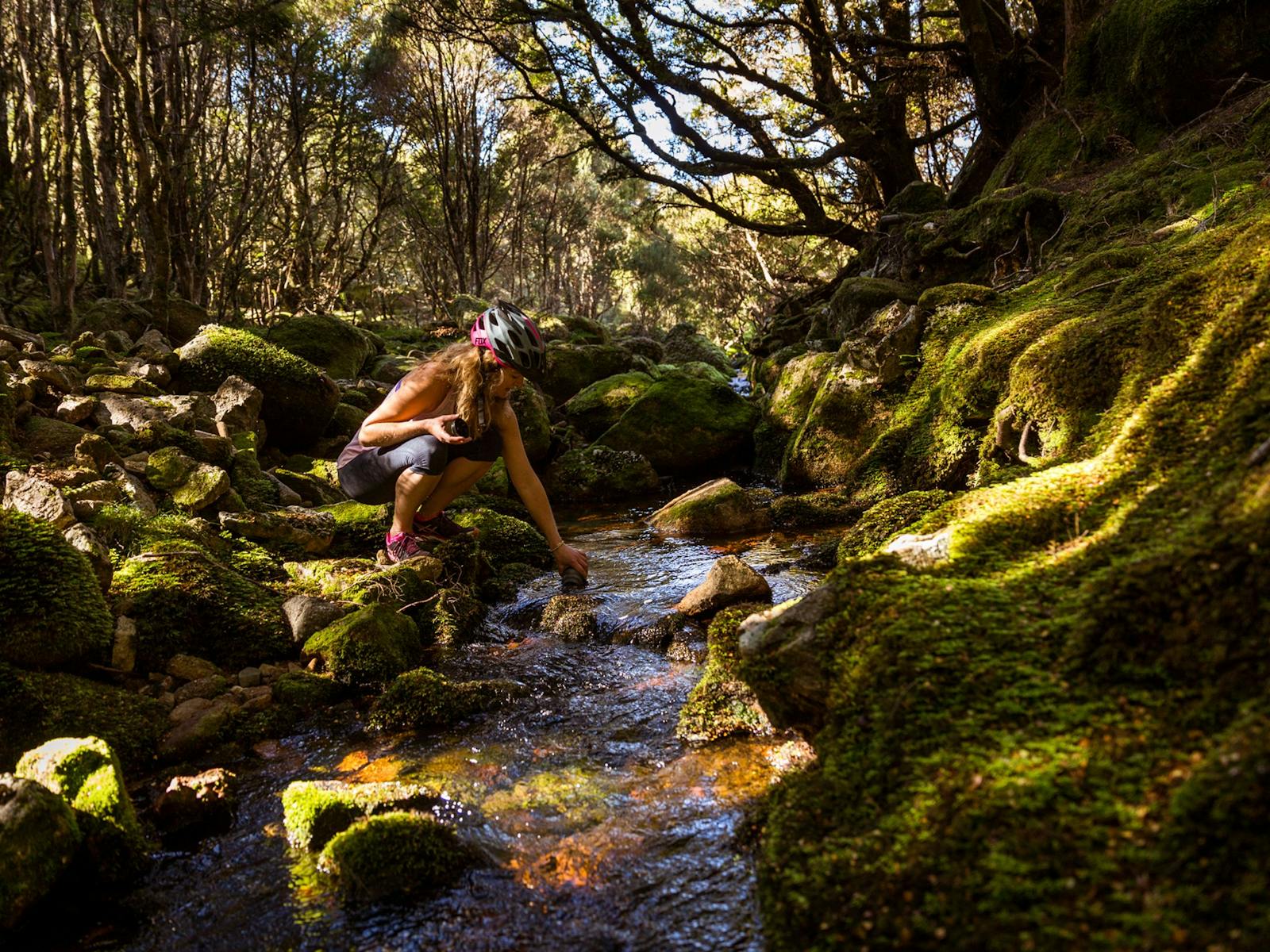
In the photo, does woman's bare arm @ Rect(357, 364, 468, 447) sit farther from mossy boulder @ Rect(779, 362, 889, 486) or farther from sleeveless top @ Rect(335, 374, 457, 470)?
mossy boulder @ Rect(779, 362, 889, 486)

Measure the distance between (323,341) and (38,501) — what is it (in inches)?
303

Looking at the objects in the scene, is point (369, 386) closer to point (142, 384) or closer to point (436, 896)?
point (142, 384)

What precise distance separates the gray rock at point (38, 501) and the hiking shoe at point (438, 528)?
84.0 inches

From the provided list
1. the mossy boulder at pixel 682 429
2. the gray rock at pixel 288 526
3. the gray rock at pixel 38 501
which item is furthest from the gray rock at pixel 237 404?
the mossy boulder at pixel 682 429

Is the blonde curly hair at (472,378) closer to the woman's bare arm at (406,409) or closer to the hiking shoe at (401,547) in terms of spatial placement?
the woman's bare arm at (406,409)

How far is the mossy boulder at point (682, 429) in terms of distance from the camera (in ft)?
34.1

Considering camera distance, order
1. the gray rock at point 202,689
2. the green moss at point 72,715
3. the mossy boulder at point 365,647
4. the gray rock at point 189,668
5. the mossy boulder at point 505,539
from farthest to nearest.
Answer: the mossy boulder at point 505,539 < the mossy boulder at point 365,647 < the gray rock at point 189,668 < the gray rock at point 202,689 < the green moss at point 72,715

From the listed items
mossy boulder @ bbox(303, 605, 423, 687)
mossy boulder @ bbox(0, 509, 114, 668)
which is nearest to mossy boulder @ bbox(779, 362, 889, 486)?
mossy boulder @ bbox(303, 605, 423, 687)

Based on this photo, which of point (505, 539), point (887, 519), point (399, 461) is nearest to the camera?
point (887, 519)

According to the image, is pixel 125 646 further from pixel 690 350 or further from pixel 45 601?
pixel 690 350

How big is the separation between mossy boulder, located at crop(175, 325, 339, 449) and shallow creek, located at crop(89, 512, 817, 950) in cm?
550

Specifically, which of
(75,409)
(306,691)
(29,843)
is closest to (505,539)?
(306,691)

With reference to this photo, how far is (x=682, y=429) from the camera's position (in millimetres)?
10477

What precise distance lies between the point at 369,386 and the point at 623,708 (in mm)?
9230
